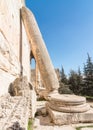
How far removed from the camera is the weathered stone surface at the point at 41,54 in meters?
6.96

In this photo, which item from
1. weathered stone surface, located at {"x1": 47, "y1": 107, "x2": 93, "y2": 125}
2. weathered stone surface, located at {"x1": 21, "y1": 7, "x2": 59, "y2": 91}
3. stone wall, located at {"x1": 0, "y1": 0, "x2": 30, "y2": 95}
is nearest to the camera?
stone wall, located at {"x1": 0, "y1": 0, "x2": 30, "y2": 95}

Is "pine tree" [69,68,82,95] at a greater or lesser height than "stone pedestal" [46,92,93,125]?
greater

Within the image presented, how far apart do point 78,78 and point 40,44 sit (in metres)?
12.2

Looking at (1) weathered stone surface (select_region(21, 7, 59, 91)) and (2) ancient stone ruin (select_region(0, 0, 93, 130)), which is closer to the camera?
(2) ancient stone ruin (select_region(0, 0, 93, 130))

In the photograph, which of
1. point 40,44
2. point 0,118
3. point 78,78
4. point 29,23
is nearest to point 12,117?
point 0,118

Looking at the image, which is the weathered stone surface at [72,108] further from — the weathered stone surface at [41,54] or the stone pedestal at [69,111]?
the weathered stone surface at [41,54]

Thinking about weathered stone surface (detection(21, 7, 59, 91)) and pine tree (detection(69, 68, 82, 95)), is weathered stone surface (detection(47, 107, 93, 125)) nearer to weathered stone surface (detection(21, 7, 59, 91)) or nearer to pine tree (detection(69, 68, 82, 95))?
weathered stone surface (detection(21, 7, 59, 91))

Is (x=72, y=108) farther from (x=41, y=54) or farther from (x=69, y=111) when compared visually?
(x=41, y=54)

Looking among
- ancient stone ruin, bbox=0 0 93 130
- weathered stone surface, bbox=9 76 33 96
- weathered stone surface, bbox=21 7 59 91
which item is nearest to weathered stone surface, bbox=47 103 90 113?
ancient stone ruin, bbox=0 0 93 130

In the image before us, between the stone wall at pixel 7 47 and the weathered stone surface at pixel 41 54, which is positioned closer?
the stone wall at pixel 7 47

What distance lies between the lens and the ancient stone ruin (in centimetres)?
217

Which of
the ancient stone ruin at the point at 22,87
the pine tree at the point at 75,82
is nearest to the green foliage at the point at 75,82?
the pine tree at the point at 75,82

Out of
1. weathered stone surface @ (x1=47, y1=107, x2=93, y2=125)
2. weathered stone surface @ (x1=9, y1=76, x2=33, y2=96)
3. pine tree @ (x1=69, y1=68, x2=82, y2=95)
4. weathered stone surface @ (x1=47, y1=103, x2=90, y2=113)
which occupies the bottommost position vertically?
weathered stone surface @ (x1=47, y1=107, x2=93, y2=125)

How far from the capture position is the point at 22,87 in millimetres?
4398
